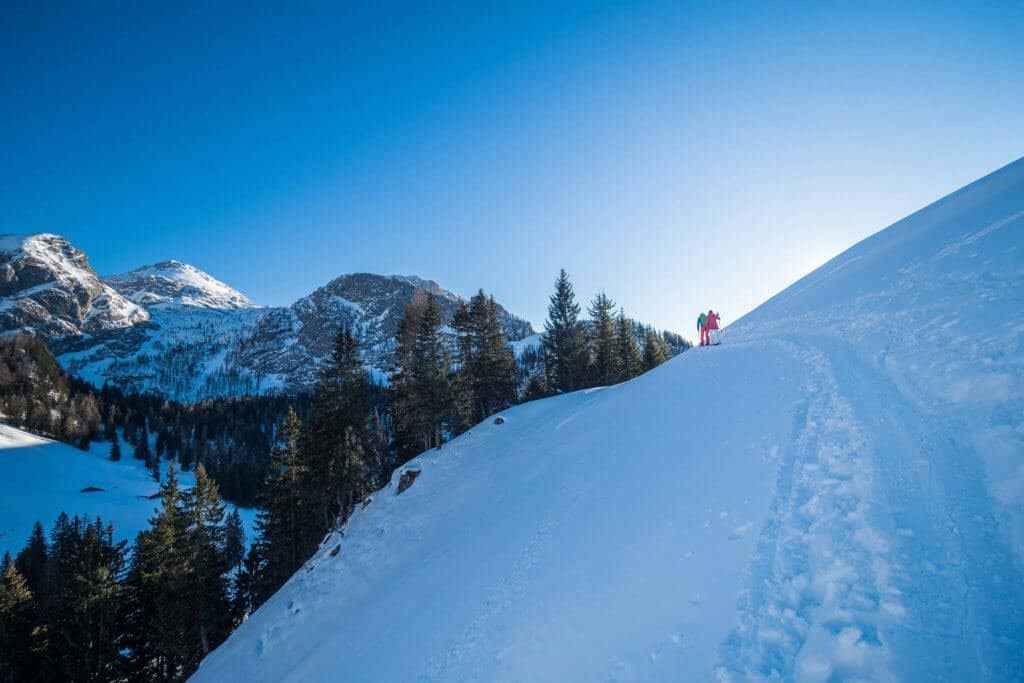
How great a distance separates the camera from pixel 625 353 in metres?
44.6

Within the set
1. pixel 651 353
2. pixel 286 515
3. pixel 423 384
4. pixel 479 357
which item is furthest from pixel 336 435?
pixel 651 353

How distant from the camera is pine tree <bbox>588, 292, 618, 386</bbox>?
4209cm

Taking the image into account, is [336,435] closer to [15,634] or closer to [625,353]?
[15,634]

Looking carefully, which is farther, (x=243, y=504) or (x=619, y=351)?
(x=243, y=504)

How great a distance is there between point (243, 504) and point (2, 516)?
3484 centimetres

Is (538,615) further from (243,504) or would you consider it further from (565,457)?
(243,504)

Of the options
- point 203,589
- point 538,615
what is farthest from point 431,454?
point 538,615

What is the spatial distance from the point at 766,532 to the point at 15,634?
46126mm

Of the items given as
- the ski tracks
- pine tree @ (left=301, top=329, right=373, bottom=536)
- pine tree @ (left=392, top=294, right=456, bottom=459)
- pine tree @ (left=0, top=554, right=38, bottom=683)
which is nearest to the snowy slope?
pine tree @ (left=0, top=554, right=38, bottom=683)

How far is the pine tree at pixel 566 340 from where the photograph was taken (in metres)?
42.6

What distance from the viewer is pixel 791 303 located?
22250 millimetres

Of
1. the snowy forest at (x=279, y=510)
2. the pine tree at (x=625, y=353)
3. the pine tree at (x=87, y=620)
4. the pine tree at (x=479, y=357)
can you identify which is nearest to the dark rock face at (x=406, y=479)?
the snowy forest at (x=279, y=510)

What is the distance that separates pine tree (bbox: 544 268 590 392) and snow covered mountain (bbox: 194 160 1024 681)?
78.6 feet

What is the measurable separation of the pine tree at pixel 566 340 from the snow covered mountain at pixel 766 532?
24.0m
